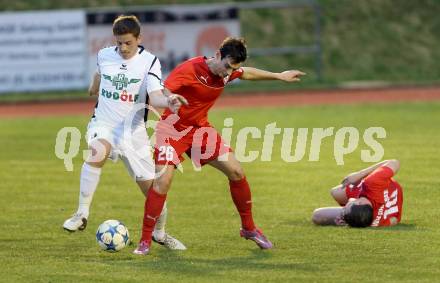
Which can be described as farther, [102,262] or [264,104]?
[264,104]

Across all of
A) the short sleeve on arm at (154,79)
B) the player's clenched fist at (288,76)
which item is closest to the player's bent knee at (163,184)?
the short sleeve on arm at (154,79)

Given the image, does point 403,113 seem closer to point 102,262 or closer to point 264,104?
point 264,104

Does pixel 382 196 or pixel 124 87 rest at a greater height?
pixel 124 87

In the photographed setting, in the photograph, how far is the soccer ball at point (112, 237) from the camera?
32.1 ft

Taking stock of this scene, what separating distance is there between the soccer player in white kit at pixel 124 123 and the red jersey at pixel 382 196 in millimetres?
2130

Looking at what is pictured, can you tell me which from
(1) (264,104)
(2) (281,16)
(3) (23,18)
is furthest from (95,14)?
(2) (281,16)

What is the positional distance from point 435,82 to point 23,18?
37.4 ft

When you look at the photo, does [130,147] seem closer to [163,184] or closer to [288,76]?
[163,184]

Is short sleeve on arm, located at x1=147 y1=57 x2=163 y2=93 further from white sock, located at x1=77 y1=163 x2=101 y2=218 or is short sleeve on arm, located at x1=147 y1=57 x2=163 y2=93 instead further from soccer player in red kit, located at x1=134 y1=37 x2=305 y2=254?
white sock, located at x1=77 y1=163 x2=101 y2=218

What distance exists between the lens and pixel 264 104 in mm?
26281

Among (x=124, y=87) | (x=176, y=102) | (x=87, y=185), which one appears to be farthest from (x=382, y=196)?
(x=87, y=185)

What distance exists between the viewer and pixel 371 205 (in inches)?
429

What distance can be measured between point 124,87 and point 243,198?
1551 mm

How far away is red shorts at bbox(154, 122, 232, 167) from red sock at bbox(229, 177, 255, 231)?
0.37 metres
